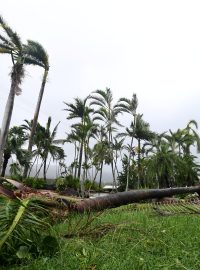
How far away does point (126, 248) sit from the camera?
8.91 ft

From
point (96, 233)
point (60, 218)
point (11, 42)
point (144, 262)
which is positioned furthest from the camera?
point (11, 42)

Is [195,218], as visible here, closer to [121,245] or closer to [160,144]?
Result: [121,245]

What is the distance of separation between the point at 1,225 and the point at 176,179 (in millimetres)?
40343

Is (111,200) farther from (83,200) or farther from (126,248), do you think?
(126,248)

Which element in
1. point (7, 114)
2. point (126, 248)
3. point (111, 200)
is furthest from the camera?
point (7, 114)

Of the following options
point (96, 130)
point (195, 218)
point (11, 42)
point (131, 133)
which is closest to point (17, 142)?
point (96, 130)

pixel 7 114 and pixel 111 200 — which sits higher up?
pixel 7 114

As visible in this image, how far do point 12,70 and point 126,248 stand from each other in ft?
73.8

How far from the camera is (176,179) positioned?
4178cm

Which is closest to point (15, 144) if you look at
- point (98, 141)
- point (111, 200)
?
point (98, 141)

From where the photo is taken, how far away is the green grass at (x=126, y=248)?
2283 mm

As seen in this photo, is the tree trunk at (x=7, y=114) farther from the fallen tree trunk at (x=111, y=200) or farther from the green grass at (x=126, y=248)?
the green grass at (x=126, y=248)

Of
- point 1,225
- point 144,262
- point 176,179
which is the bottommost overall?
point 144,262

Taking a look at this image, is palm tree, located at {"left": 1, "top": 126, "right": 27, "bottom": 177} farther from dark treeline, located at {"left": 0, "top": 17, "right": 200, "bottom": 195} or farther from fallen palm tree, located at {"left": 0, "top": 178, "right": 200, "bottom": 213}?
fallen palm tree, located at {"left": 0, "top": 178, "right": 200, "bottom": 213}
